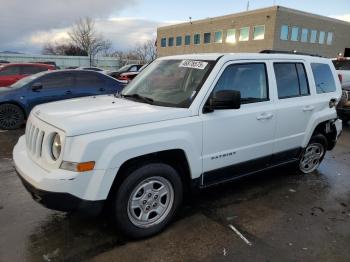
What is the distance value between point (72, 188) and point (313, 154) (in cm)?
405

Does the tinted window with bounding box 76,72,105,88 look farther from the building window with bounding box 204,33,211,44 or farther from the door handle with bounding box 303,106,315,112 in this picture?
the building window with bounding box 204,33,211,44

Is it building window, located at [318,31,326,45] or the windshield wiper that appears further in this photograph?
building window, located at [318,31,326,45]

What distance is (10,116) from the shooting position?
8633 mm

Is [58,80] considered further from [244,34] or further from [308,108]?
[244,34]

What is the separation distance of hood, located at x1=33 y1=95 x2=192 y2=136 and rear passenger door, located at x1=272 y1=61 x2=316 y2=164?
159 centimetres

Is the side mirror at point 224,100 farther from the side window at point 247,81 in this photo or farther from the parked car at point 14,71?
the parked car at point 14,71

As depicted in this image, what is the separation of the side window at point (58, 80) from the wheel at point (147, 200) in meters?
6.50

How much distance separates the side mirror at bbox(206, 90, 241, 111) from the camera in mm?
3566

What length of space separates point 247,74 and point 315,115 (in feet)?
4.94

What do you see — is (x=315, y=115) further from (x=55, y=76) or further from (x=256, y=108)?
(x=55, y=76)

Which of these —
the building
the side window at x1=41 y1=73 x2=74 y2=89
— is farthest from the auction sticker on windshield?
the building

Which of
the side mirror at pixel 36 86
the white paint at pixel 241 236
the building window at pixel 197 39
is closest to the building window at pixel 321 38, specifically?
the building window at pixel 197 39

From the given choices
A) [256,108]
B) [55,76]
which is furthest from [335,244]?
[55,76]

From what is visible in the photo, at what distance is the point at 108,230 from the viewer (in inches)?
142
